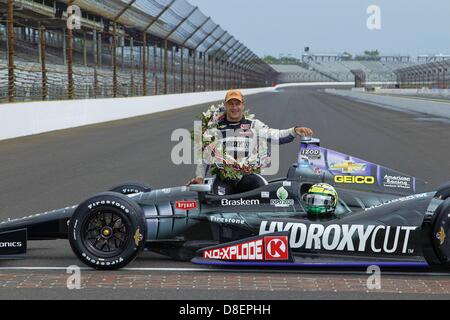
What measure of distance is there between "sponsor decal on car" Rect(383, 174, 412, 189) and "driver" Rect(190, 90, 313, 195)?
873mm

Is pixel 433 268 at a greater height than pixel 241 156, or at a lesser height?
lesser

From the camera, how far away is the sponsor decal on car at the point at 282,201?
5445 mm

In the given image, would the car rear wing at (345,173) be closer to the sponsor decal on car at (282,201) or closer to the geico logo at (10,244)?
the sponsor decal on car at (282,201)

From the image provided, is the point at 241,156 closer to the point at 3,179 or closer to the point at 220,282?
the point at 220,282


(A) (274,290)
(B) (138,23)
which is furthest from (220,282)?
(B) (138,23)

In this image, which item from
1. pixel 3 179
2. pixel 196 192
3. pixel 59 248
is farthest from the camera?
pixel 3 179

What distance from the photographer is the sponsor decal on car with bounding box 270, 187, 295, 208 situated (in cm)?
545

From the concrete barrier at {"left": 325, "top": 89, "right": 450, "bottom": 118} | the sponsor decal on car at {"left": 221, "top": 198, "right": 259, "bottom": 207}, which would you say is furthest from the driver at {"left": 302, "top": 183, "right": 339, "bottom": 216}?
the concrete barrier at {"left": 325, "top": 89, "right": 450, "bottom": 118}

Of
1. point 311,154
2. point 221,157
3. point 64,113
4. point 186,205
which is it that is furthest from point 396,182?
point 64,113

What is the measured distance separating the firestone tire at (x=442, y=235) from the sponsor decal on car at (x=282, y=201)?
114cm

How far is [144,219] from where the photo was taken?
518cm

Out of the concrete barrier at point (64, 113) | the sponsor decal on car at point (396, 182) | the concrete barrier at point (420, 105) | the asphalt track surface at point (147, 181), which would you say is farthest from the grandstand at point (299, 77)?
the sponsor decal on car at point (396, 182)
